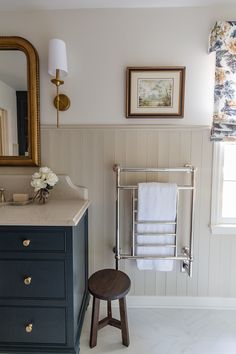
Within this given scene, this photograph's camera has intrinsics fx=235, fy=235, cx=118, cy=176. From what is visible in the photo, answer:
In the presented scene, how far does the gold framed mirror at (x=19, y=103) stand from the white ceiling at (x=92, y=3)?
0.22 metres

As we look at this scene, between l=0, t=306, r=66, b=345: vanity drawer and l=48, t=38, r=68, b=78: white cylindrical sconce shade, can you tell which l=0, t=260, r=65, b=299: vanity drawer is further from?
l=48, t=38, r=68, b=78: white cylindrical sconce shade

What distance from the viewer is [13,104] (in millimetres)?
1681

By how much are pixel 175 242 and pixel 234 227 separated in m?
0.47

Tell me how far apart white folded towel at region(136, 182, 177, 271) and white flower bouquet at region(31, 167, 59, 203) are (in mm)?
591

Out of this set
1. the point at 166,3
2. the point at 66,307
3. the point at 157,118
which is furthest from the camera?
the point at 157,118

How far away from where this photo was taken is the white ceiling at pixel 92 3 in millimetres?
1582

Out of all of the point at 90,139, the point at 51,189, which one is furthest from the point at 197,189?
the point at 51,189

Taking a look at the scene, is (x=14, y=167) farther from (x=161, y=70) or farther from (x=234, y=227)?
(x=234, y=227)

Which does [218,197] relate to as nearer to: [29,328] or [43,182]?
[43,182]

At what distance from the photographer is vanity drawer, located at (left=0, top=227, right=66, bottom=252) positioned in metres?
1.21

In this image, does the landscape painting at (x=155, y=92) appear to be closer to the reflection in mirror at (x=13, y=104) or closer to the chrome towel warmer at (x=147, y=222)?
the chrome towel warmer at (x=147, y=222)

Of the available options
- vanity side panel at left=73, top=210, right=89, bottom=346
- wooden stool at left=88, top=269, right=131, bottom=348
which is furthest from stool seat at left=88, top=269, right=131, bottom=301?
vanity side panel at left=73, top=210, right=89, bottom=346

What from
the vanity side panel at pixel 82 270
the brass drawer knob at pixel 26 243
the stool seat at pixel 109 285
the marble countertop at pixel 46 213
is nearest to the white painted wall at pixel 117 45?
the marble countertop at pixel 46 213

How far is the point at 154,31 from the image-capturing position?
5.41ft
